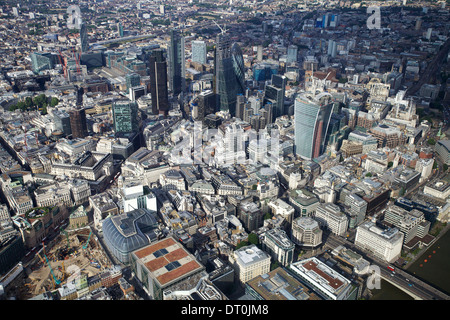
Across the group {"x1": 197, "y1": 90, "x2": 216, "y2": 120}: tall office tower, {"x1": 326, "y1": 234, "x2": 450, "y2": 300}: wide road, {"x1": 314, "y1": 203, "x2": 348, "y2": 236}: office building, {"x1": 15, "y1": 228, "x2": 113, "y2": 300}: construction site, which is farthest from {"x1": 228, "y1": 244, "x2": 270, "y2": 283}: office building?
{"x1": 197, "y1": 90, "x2": 216, "y2": 120}: tall office tower

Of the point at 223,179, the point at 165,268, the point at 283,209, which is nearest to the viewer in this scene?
the point at 165,268

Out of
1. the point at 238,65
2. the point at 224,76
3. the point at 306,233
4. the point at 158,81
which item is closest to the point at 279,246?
the point at 306,233

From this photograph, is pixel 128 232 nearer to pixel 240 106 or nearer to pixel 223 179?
pixel 223 179

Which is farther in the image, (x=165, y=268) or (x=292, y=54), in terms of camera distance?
(x=292, y=54)

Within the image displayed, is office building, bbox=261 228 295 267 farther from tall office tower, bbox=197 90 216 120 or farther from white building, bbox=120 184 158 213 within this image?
tall office tower, bbox=197 90 216 120

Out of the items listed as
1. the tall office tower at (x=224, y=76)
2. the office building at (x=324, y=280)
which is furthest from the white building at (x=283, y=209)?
the tall office tower at (x=224, y=76)

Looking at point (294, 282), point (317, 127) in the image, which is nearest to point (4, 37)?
point (317, 127)
